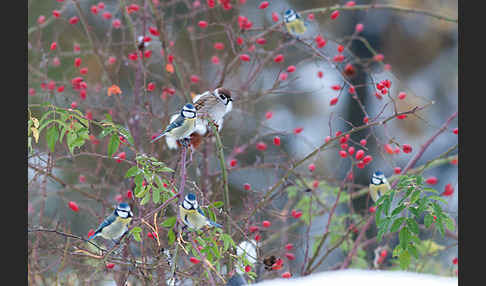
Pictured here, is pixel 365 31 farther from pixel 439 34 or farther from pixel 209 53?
pixel 209 53

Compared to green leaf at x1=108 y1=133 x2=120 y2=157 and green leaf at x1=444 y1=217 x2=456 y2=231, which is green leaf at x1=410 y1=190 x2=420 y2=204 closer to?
green leaf at x1=444 y1=217 x2=456 y2=231

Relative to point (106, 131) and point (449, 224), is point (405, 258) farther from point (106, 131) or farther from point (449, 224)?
point (106, 131)

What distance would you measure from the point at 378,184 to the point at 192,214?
0.74 m

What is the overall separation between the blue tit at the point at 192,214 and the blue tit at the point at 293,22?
1041 mm

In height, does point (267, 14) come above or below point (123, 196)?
above

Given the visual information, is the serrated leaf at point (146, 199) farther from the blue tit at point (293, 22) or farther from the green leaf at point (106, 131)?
the blue tit at point (293, 22)

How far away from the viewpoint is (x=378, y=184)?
6.34 feet

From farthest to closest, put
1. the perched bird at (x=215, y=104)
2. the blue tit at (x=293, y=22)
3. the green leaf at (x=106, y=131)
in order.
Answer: the blue tit at (x=293, y=22) → the perched bird at (x=215, y=104) → the green leaf at (x=106, y=131)

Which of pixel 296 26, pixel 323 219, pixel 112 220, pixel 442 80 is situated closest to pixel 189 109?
pixel 112 220

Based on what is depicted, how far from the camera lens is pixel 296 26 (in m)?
2.30

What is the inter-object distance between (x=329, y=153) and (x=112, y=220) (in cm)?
343

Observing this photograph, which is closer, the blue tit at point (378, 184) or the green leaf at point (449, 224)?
the green leaf at point (449, 224)

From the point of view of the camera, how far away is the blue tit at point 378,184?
1.92 m

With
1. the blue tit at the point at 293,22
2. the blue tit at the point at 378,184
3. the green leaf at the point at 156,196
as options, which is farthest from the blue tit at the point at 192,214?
the blue tit at the point at 293,22
